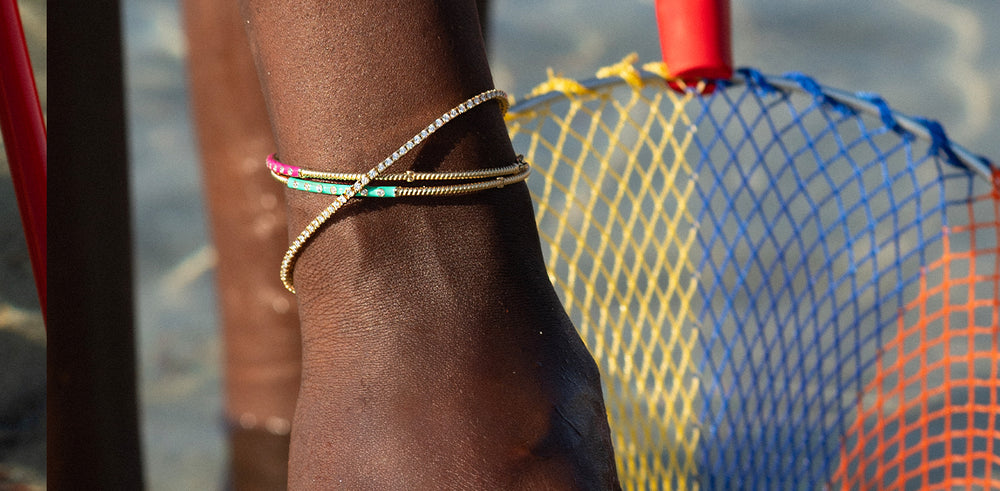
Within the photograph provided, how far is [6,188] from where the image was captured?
0.69 meters

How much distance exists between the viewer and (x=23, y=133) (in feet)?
2.20

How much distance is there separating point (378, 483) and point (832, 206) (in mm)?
1798

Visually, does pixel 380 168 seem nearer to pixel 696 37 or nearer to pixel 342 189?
pixel 342 189

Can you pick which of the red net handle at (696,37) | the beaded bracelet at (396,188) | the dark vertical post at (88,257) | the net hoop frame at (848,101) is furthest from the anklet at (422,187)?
the net hoop frame at (848,101)

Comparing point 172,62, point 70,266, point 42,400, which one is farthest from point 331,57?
point 172,62

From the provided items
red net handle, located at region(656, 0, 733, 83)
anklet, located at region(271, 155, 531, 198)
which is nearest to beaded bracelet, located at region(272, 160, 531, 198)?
anklet, located at region(271, 155, 531, 198)

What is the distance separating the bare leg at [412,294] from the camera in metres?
0.37

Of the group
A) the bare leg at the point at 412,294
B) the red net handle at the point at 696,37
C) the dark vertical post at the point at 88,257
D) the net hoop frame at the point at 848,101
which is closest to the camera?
the bare leg at the point at 412,294

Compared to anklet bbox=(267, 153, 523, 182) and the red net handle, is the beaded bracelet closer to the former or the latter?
anklet bbox=(267, 153, 523, 182)

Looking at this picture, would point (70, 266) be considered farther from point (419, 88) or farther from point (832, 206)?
point (832, 206)

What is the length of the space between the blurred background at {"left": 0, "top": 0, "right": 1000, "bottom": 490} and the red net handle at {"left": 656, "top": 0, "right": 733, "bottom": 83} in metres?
0.50

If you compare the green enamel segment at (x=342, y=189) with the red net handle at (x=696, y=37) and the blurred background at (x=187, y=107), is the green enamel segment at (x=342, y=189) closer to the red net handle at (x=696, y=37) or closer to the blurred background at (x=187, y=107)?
the blurred background at (x=187, y=107)

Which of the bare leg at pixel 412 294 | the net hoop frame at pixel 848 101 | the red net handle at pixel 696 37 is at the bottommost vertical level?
the bare leg at pixel 412 294

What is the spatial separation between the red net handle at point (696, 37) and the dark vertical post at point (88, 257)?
1.64 feet
